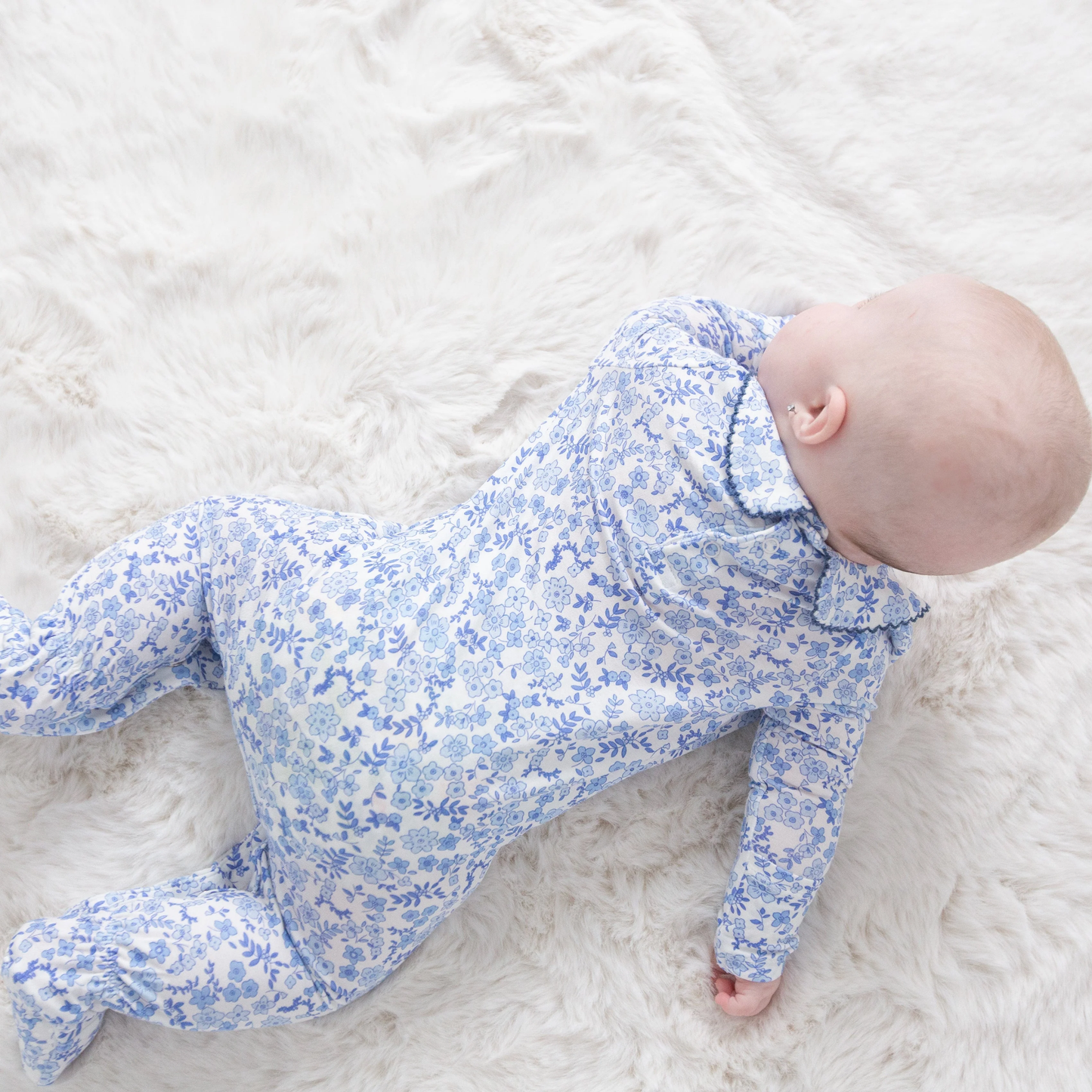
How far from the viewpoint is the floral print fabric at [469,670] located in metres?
0.83

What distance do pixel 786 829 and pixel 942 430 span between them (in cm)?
45

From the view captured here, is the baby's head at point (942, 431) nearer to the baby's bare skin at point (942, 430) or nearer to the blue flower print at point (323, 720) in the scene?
the baby's bare skin at point (942, 430)

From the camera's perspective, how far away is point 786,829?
0.91 meters

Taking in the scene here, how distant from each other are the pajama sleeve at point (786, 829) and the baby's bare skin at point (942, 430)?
8.5 inches

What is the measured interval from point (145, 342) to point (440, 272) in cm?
36

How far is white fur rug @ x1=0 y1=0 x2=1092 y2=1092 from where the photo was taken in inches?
38.3

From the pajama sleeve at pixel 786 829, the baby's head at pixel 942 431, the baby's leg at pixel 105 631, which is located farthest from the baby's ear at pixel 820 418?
the baby's leg at pixel 105 631

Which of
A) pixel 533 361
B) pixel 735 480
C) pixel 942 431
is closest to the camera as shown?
pixel 942 431

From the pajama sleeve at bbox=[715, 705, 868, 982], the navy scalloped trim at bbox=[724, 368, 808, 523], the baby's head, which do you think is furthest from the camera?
the pajama sleeve at bbox=[715, 705, 868, 982]

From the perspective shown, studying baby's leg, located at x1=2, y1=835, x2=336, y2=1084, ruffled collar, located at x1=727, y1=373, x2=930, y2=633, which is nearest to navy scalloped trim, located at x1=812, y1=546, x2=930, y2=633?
ruffled collar, located at x1=727, y1=373, x2=930, y2=633

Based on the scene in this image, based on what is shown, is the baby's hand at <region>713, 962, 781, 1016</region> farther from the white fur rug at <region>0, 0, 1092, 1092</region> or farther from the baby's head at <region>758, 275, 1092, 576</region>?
the baby's head at <region>758, 275, 1092, 576</region>

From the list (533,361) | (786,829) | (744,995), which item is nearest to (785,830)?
(786,829)

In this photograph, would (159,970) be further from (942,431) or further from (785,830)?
(942,431)

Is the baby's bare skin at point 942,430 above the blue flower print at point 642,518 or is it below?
above
